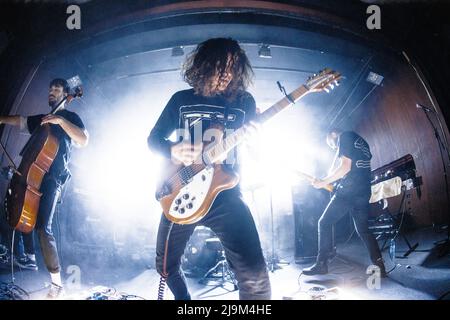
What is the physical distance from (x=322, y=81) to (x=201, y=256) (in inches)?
116

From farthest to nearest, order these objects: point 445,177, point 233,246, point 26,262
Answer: point 445,177 < point 26,262 < point 233,246

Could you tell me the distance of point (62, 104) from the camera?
246 cm

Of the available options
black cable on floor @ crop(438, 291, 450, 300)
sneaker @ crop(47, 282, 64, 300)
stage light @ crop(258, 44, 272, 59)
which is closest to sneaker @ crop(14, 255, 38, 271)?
sneaker @ crop(47, 282, 64, 300)

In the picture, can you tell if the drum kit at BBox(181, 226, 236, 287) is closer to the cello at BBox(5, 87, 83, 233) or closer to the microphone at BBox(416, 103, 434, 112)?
the cello at BBox(5, 87, 83, 233)

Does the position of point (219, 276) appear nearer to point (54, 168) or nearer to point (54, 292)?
point (54, 292)

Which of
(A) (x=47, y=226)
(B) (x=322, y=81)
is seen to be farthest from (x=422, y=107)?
(A) (x=47, y=226)

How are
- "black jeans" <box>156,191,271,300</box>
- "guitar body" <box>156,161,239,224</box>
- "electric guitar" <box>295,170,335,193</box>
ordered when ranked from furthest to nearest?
"electric guitar" <box>295,170,335,193</box>, "guitar body" <box>156,161,239,224</box>, "black jeans" <box>156,191,271,300</box>

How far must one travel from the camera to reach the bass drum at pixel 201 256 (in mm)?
3645

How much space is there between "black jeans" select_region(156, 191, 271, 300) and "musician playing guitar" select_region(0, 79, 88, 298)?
1.27m

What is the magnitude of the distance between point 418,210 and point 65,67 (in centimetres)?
548

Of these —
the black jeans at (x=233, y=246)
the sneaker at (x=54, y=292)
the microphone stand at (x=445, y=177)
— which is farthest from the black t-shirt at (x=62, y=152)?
the microphone stand at (x=445, y=177)

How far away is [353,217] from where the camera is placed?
2.73 metres

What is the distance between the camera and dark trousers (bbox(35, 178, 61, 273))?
2.10 metres

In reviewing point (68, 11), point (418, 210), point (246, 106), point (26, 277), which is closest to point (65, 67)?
point (68, 11)
